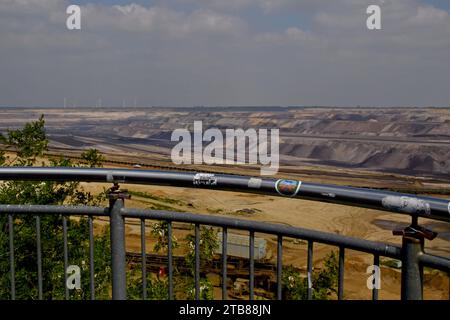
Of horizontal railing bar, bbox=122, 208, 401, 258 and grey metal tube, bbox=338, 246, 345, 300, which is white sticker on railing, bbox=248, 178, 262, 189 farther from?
grey metal tube, bbox=338, 246, 345, 300

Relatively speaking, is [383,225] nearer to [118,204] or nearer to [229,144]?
[118,204]

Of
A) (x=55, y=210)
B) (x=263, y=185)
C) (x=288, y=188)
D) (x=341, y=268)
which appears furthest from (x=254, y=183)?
(x=55, y=210)

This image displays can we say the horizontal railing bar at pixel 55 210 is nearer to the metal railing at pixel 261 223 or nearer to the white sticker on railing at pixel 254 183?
the metal railing at pixel 261 223

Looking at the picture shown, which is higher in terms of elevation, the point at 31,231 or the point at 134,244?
the point at 31,231

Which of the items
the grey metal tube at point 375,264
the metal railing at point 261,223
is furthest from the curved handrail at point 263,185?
the grey metal tube at point 375,264

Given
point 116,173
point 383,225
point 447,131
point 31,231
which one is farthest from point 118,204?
point 447,131

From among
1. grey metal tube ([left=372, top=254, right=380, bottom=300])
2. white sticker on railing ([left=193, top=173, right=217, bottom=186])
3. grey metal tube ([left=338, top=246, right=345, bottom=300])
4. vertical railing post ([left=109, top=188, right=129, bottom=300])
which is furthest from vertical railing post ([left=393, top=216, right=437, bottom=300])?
vertical railing post ([left=109, top=188, right=129, bottom=300])
